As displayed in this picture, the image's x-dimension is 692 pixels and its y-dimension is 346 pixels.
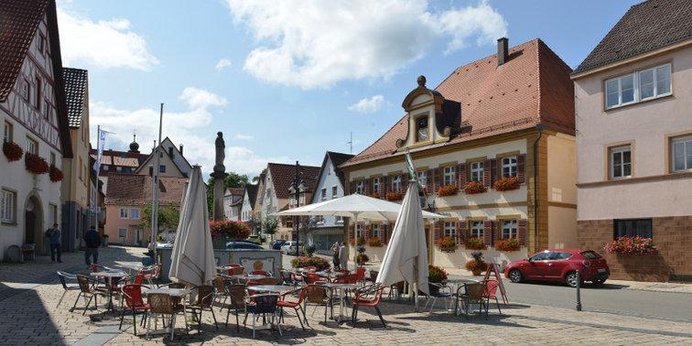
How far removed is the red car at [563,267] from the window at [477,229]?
21.8 ft

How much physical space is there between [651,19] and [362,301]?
20.5 meters

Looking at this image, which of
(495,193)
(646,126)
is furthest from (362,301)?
(495,193)

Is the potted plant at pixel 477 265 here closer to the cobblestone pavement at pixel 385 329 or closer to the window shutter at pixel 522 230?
the window shutter at pixel 522 230

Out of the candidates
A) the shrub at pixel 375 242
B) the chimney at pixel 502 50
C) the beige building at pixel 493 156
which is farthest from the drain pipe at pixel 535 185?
the shrub at pixel 375 242

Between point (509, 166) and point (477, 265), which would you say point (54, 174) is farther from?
point (509, 166)

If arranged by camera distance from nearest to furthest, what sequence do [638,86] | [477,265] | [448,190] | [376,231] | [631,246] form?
[631,246] < [638,86] < [477,265] < [448,190] < [376,231]

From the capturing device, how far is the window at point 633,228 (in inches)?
927

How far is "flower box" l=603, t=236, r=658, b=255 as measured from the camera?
75.4 ft

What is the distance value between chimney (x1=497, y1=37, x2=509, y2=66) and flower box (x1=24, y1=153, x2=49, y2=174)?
24065mm

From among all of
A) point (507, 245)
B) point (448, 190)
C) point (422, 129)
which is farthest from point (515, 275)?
point (422, 129)

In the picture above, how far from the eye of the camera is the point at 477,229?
30906mm

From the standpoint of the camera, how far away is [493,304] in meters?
15.2

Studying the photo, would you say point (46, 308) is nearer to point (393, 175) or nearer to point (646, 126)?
point (646, 126)

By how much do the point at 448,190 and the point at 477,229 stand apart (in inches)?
104
